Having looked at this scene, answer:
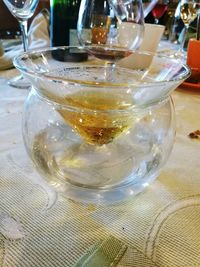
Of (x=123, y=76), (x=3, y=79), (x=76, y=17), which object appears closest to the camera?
(x=123, y=76)

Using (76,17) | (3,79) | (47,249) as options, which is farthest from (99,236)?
(76,17)

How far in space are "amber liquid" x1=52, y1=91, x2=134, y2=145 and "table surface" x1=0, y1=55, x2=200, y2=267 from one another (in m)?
0.07

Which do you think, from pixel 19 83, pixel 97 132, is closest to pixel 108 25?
pixel 19 83

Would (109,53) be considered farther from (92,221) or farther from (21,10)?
(92,221)

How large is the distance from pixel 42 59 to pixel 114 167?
19cm

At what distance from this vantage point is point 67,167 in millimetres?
322

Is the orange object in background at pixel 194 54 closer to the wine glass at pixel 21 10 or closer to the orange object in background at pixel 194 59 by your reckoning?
the orange object in background at pixel 194 59

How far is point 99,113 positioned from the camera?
286 mm

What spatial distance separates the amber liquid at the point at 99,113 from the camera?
29 centimetres

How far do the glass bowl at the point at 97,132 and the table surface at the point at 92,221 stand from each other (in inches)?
0.6

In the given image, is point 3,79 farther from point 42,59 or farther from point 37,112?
point 37,112

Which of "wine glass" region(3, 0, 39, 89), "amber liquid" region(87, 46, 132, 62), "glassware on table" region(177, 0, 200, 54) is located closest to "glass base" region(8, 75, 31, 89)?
"wine glass" region(3, 0, 39, 89)

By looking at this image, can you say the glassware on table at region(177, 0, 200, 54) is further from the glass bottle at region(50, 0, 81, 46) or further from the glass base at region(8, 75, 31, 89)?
the glass base at region(8, 75, 31, 89)

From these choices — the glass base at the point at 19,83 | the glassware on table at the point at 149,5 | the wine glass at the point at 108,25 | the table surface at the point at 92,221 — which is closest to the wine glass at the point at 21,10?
the glass base at the point at 19,83
